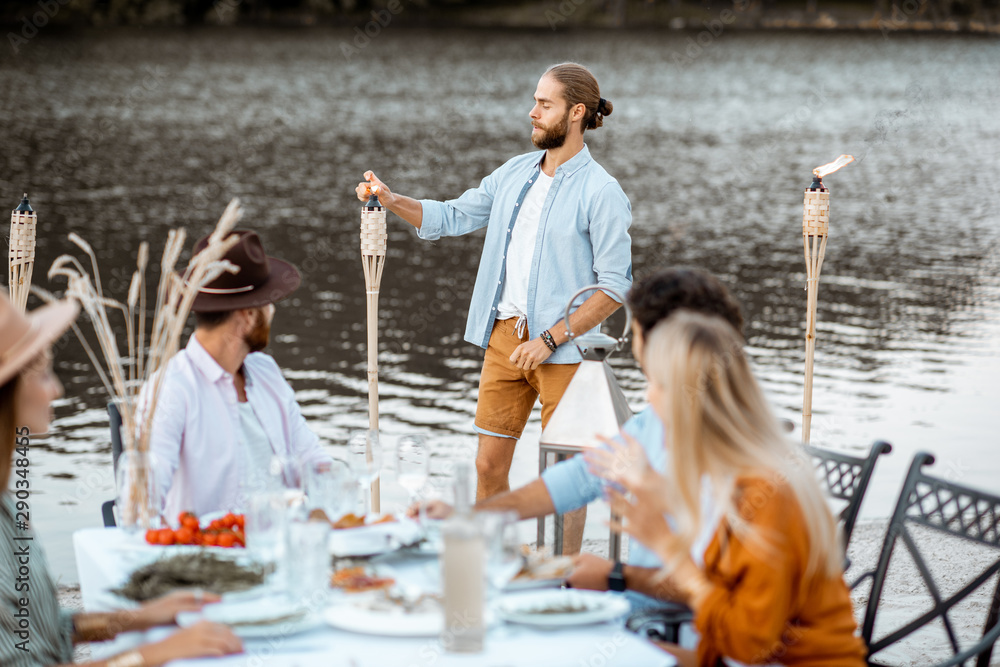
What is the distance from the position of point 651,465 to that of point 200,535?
103 cm

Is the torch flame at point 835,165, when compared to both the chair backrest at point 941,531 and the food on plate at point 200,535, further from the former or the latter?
the food on plate at point 200,535

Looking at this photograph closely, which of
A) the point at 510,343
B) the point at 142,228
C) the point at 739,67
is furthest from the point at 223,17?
the point at 510,343

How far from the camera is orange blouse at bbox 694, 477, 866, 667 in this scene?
2.16 meters

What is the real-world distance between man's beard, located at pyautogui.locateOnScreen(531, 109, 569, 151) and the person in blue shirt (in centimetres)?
158

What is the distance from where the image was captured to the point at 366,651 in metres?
2.06

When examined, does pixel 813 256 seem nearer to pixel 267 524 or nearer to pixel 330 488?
pixel 330 488

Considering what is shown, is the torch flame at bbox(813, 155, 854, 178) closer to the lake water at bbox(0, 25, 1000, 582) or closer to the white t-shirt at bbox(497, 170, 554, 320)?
the white t-shirt at bbox(497, 170, 554, 320)

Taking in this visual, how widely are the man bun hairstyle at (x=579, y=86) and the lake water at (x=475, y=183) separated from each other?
6.17ft

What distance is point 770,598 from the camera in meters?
2.15

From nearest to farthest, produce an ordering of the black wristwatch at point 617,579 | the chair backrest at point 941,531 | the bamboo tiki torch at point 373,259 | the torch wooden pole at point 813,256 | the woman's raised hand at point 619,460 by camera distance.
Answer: the woman's raised hand at point 619,460 → the black wristwatch at point 617,579 → the chair backrest at point 941,531 → the bamboo tiki torch at point 373,259 → the torch wooden pole at point 813,256

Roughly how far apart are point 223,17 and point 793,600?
148ft

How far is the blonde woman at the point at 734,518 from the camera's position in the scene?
2178 millimetres


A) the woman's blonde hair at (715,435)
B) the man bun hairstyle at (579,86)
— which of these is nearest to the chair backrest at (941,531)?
the woman's blonde hair at (715,435)

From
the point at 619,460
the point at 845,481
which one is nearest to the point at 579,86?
the point at 845,481
